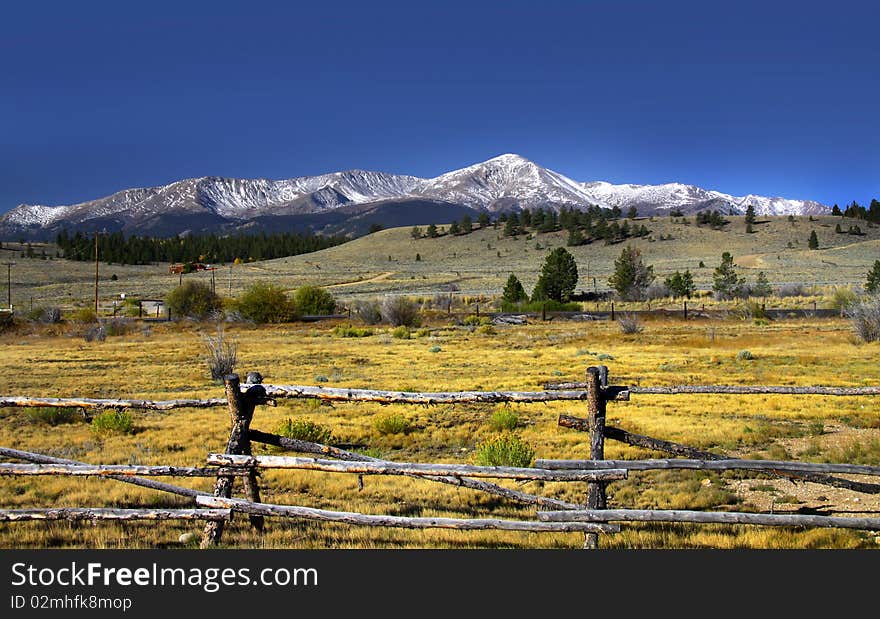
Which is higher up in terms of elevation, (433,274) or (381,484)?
(433,274)

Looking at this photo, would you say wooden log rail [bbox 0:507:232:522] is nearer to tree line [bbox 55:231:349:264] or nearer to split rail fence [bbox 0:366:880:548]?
split rail fence [bbox 0:366:880:548]

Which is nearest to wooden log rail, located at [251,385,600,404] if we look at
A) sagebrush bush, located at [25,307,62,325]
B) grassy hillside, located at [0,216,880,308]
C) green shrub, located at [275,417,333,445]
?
green shrub, located at [275,417,333,445]

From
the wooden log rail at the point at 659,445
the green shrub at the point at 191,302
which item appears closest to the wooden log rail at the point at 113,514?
the wooden log rail at the point at 659,445

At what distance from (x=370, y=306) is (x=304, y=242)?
13490 centimetres

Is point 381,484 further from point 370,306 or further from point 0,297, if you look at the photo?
point 0,297

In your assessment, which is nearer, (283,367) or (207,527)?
(207,527)

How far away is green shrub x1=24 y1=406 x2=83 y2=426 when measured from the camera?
13.5 metres

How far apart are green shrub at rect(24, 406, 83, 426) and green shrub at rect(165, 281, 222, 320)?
3343 centimetres

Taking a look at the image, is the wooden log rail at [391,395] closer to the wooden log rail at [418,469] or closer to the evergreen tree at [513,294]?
the wooden log rail at [418,469]

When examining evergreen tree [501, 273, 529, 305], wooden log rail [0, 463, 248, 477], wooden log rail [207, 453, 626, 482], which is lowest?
wooden log rail [0, 463, 248, 477]

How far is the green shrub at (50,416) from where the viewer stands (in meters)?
13.5

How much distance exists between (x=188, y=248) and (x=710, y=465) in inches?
6690

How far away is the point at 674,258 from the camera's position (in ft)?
356

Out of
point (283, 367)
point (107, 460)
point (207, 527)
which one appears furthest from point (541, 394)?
point (283, 367)
